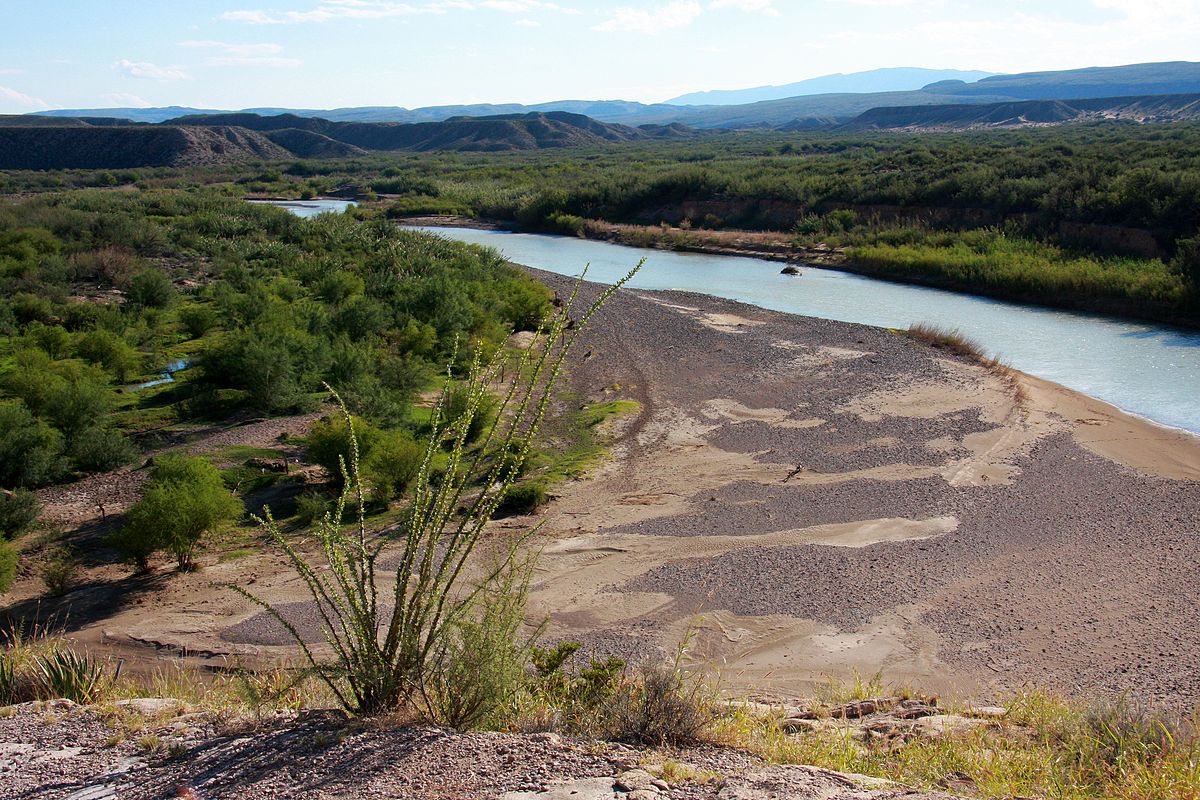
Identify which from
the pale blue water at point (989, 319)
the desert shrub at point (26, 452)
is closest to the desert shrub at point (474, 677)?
the desert shrub at point (26, 452)

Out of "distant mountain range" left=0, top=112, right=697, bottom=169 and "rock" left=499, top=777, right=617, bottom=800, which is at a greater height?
"distant mountain range" left=0, top=112, right=697, bottom=169

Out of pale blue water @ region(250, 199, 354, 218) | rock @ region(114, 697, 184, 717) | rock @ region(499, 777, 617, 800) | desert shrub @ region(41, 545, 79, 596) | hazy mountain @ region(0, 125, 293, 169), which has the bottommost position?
desert shrub @ region(41, 545, 79, 596)

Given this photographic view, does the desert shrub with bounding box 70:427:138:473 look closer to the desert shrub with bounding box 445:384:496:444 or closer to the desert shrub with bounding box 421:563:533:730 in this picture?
the desert shrub with bounding box 445:384:496:444

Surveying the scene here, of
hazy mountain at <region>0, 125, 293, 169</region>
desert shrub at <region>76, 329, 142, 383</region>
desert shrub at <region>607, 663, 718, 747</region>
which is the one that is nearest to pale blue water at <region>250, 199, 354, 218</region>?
hazy mountain at <region>0, 125, 293, 169</region>

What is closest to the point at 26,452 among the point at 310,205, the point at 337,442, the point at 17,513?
the point at 17,513

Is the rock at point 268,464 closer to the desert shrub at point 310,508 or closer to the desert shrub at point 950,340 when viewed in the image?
the desert shrub at point 310,508

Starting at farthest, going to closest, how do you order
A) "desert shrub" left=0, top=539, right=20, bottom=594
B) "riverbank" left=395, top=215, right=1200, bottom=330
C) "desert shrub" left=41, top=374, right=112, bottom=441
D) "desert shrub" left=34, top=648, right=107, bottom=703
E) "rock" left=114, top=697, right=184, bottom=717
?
"riverbank" left=395, top=215, right=1200, bottom=330 < "desert shrub" left=41, top=374, right=112, bottom=441 < "desert shrub" left=0, top=539, right=20, bottom=594 < "desert shrub" left=34, top=648, right=107, bottom=703 < "rock" left=114, top=697, right=184, bottom=717

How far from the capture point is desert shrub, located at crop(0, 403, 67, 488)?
12289 mm

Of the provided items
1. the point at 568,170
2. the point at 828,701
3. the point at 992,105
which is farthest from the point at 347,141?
the point at 828,701

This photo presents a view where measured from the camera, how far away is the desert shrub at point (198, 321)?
21.3 m

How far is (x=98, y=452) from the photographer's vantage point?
42.8 feet

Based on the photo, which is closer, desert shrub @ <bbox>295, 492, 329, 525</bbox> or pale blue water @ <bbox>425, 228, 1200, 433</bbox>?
desert shrub @ <bbox>295, 492, 329, 525</bbox>

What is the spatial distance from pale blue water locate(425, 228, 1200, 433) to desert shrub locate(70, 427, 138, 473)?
59.1 ft

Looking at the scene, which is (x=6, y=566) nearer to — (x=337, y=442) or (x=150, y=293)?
(x=337, y=442)
